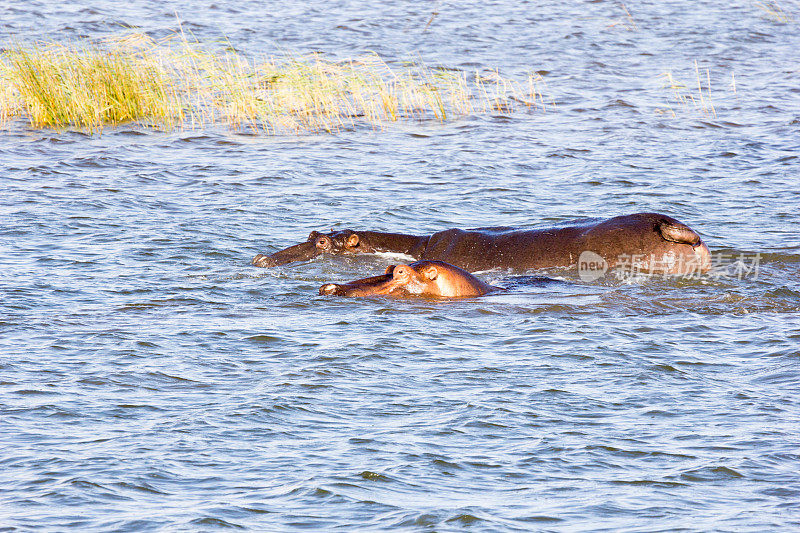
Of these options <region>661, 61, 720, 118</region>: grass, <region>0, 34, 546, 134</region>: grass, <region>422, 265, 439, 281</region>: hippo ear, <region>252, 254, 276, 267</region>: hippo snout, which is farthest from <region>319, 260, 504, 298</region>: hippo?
<region>661, 61, 720, 118</region>: grass

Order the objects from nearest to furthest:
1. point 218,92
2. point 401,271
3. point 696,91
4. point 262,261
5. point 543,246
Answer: point 401,271, point 543,246, point 262,261, point 218,92, point 696,91

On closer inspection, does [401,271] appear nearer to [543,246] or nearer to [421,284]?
[421,284]

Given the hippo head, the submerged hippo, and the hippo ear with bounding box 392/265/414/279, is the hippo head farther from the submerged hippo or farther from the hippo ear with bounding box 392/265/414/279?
the hippo ear with bounding box 392/265/414/279

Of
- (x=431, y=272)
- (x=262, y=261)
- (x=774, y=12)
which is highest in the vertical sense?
(x=774, y=12)

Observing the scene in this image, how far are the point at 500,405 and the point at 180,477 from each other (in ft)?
6.95

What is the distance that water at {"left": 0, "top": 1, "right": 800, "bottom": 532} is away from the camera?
17.5ft

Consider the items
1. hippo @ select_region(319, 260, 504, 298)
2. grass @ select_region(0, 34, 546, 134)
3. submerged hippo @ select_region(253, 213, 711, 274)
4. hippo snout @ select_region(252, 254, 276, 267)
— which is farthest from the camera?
grass @ select_region(0, 34, 546, 134)

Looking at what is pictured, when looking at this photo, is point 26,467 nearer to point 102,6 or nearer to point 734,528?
point 734,528

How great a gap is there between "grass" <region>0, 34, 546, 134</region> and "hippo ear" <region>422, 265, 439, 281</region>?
9.28 metres

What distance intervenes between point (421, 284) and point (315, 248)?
2.18 meters

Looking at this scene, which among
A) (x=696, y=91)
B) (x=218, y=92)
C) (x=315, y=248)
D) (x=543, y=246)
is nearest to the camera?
(x=543, y=246)

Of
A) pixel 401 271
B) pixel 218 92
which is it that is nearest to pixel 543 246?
pixel 401 271

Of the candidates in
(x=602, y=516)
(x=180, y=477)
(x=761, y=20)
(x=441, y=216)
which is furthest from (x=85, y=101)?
(x=761, y=20)

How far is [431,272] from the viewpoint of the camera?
9172 millimetres
